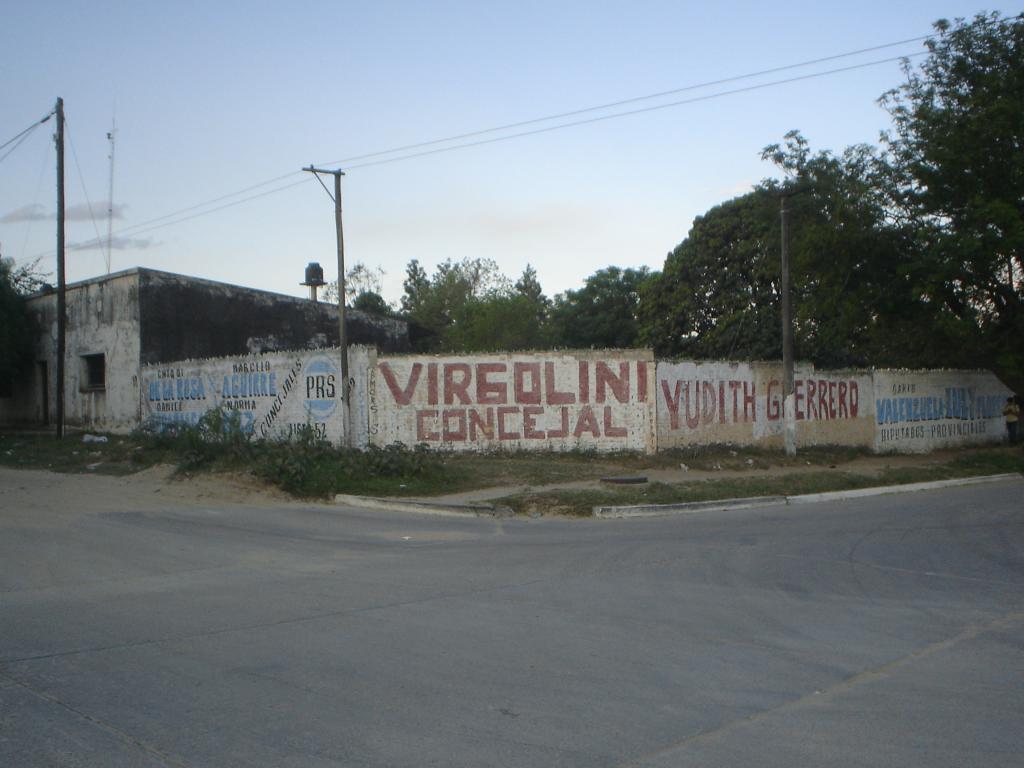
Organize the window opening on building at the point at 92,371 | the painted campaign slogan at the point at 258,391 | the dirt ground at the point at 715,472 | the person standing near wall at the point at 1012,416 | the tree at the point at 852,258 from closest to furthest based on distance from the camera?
the dirt ground at the point at 715,472
the painted campaign slogan at the point at 258,391
the tree at the point at 852,258
the person standing near wall at the point at 1012,416
the window opening on building at the point at 92,371

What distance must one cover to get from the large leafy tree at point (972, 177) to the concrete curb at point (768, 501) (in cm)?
569

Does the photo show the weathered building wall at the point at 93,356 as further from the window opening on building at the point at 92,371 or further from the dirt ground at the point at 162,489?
the dirt ground at the point at 162,489

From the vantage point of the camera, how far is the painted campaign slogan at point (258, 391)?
22.5 m

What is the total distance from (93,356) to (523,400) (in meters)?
17.5

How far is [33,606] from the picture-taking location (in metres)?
7.86

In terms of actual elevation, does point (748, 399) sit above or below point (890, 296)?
below

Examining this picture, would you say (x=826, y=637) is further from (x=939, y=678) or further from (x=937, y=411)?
(x=937, y=411)

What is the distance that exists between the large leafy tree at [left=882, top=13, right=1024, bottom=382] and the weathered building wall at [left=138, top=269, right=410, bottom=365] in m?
19.8

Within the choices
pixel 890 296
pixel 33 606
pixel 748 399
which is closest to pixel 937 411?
pixel 890 296

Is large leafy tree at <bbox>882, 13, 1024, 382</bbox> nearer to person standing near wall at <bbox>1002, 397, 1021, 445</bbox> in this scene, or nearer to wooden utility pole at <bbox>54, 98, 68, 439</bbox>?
person standing near wall at <bbox>1002, 397, 1021, 445</bbox>

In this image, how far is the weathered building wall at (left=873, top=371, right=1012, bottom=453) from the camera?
27500mm

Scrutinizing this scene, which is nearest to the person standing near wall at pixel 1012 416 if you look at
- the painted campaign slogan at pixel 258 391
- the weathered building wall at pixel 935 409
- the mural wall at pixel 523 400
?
the weathered building wall at pixel 935 409

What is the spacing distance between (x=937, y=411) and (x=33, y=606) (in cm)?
2816

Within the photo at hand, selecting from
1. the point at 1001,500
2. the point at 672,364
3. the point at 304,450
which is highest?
the point at 672,364
